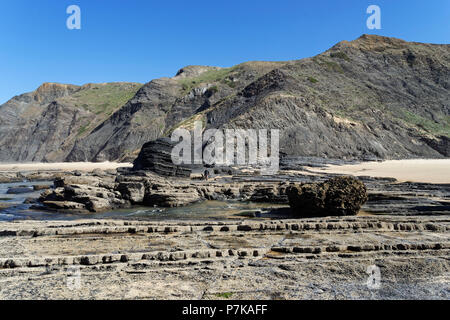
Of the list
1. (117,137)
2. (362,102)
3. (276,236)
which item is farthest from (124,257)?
(117,137)

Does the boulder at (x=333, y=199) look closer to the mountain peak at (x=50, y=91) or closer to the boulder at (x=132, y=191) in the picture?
the boulder at (x=132, y=191)

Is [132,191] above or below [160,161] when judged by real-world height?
below

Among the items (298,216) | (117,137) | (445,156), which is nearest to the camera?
(298,216)

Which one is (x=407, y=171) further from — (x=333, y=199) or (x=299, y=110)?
(x=299, y=110)

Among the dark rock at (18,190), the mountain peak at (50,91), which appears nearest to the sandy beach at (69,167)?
the dark rock at (18,190)

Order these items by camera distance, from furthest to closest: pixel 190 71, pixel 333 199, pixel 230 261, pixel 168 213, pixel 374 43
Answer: pixel 190 71
pixel 374 43
pixel 168 213
pixel 333 199
pixel 230 261

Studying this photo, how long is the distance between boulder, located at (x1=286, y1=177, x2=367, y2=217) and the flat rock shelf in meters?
2.74

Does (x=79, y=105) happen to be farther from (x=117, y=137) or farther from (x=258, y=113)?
(x=258, y=113)

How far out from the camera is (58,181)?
23422 mm

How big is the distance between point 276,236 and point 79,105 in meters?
116

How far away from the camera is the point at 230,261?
6.84 meters

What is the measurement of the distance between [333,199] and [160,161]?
1986 cm

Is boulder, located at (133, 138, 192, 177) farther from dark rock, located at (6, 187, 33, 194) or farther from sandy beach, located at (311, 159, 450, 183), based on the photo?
sandy beach, located at (311, 159, 450, 183)

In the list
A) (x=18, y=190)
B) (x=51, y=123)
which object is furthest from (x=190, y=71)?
(x=18, y=190)
